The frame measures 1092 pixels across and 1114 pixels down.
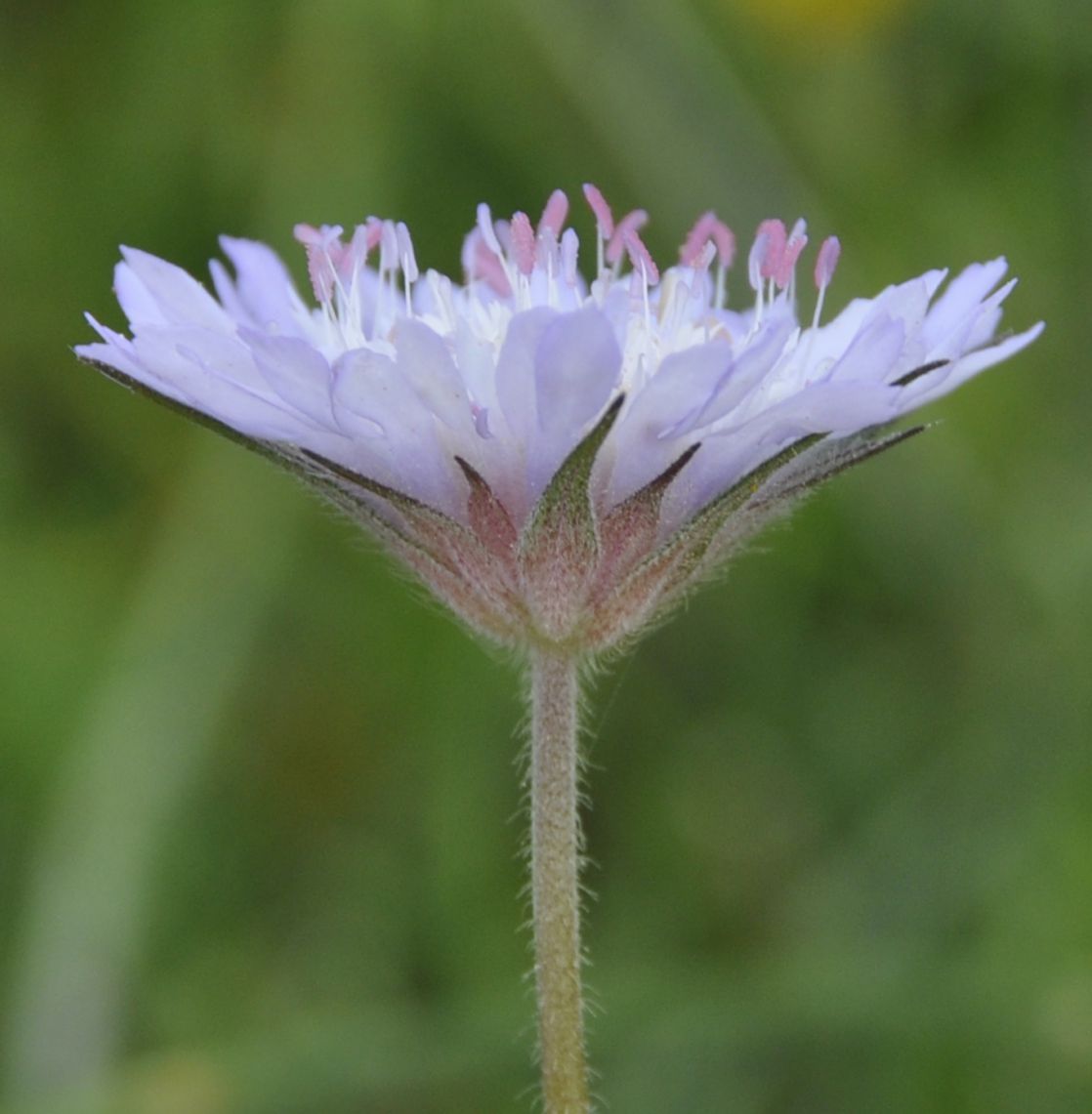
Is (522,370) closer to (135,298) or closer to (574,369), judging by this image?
(574,369)

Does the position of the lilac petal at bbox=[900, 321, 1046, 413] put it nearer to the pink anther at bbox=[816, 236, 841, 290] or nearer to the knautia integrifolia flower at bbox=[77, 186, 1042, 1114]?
the knautia integrifolia flower at bbox=[77, 186, 1042, 1114]

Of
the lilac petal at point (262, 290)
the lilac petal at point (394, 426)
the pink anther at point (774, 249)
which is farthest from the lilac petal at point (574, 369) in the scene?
the lilac petal at point (262, 290)

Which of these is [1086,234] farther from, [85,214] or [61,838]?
[61,838]

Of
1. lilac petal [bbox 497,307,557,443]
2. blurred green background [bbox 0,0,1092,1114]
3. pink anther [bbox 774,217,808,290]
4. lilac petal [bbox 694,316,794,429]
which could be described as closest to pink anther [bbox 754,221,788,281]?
pink anther [bbox 774,217,808,290]

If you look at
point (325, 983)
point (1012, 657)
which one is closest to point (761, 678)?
point (1012, 657)

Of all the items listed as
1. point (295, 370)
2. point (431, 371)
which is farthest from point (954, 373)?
point (295, 370)
